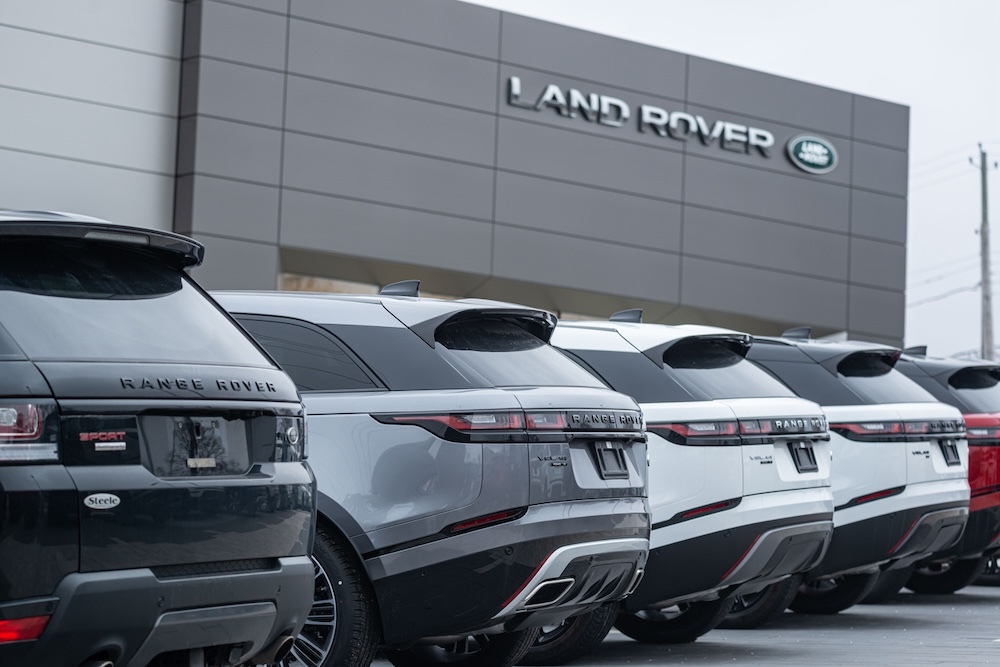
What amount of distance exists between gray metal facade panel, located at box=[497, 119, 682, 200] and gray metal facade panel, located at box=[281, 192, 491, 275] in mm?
1491

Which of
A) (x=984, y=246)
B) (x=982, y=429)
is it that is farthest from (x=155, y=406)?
(x=984, y=246)

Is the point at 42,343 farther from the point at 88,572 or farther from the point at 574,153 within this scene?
the point at 574,153

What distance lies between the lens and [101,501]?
402cm

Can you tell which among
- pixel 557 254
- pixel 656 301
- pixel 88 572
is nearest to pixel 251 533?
pixel 88 572

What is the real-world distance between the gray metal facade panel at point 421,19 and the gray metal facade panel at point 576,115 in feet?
2.32

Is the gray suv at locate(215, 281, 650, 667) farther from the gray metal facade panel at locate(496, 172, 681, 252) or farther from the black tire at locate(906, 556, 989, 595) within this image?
the gray metal facade panel at locate(496, 172, 681, 252)

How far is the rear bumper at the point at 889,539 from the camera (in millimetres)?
9453

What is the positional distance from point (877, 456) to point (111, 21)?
51.8 ft

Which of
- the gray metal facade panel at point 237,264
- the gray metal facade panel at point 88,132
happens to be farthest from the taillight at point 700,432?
the gray metal facade panel at point 88,132

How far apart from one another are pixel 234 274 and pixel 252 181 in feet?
4.85

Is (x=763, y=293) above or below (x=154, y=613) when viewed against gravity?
above

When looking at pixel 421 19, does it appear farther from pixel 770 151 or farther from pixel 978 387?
pixel 978 387

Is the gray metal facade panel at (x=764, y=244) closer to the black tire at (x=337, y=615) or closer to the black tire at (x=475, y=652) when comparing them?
the black tire at (x=475, y=652)

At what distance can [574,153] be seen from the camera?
2628cm
